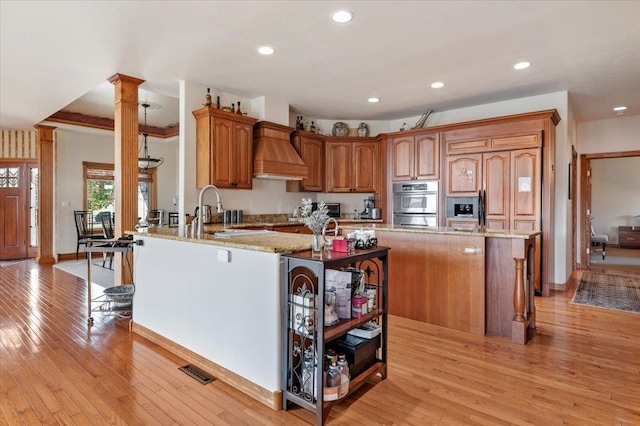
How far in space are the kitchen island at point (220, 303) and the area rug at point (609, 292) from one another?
150 inches

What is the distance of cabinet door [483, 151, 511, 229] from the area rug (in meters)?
1.25

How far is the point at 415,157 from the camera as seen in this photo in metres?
5.64

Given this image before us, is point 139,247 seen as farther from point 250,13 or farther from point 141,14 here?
point 250,13

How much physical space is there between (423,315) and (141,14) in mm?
3573

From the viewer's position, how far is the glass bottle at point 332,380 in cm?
191

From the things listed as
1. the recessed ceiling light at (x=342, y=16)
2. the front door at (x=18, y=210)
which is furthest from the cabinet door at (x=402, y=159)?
the front door at (x=18, y=210)

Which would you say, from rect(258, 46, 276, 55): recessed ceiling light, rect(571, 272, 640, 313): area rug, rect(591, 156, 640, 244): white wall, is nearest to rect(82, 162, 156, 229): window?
rect(258, 46, 276, 55): recessed ceiling light

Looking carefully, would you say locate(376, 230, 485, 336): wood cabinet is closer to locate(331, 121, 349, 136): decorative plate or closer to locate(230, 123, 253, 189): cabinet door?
locate(230, 123, 253, 189): cabinet door

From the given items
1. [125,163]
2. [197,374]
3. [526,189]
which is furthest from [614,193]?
[125,163]

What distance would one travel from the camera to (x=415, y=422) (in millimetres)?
1882

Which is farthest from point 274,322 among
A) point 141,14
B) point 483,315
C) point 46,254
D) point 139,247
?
point 46,254

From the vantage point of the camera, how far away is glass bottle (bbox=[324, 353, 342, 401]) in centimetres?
191

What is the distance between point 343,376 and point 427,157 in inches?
167

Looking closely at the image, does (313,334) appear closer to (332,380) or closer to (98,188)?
(332,380)
